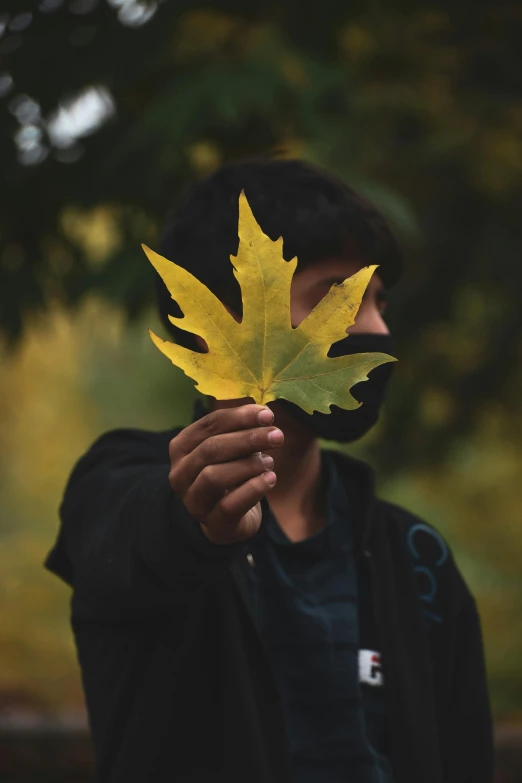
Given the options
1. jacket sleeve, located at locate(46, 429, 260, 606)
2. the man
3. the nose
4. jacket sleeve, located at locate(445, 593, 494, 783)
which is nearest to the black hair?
the man

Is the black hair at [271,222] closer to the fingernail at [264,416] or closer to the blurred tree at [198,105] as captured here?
the blurred tree at [198,105]

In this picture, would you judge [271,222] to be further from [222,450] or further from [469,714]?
[469,714]

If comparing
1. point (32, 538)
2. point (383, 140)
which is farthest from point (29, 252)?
point (32, 538)

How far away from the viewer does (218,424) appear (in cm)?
106

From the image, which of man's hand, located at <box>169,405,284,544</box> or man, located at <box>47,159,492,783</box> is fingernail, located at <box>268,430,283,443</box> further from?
man, located at <box>47,159,492,783</box>

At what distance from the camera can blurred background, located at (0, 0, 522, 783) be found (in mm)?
2750

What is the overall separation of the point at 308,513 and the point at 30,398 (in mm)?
14848

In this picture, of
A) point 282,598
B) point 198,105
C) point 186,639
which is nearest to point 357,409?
point 282,598

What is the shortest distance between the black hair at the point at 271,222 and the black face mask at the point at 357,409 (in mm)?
173

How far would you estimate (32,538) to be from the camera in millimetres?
11617

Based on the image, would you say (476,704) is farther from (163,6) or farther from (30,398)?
(30,398)

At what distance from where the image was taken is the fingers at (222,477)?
41.7 inches

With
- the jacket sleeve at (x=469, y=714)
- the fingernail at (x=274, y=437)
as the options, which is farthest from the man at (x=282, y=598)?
the fingernail at (x=274, y=437)

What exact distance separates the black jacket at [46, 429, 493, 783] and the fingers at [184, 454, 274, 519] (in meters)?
0.06
